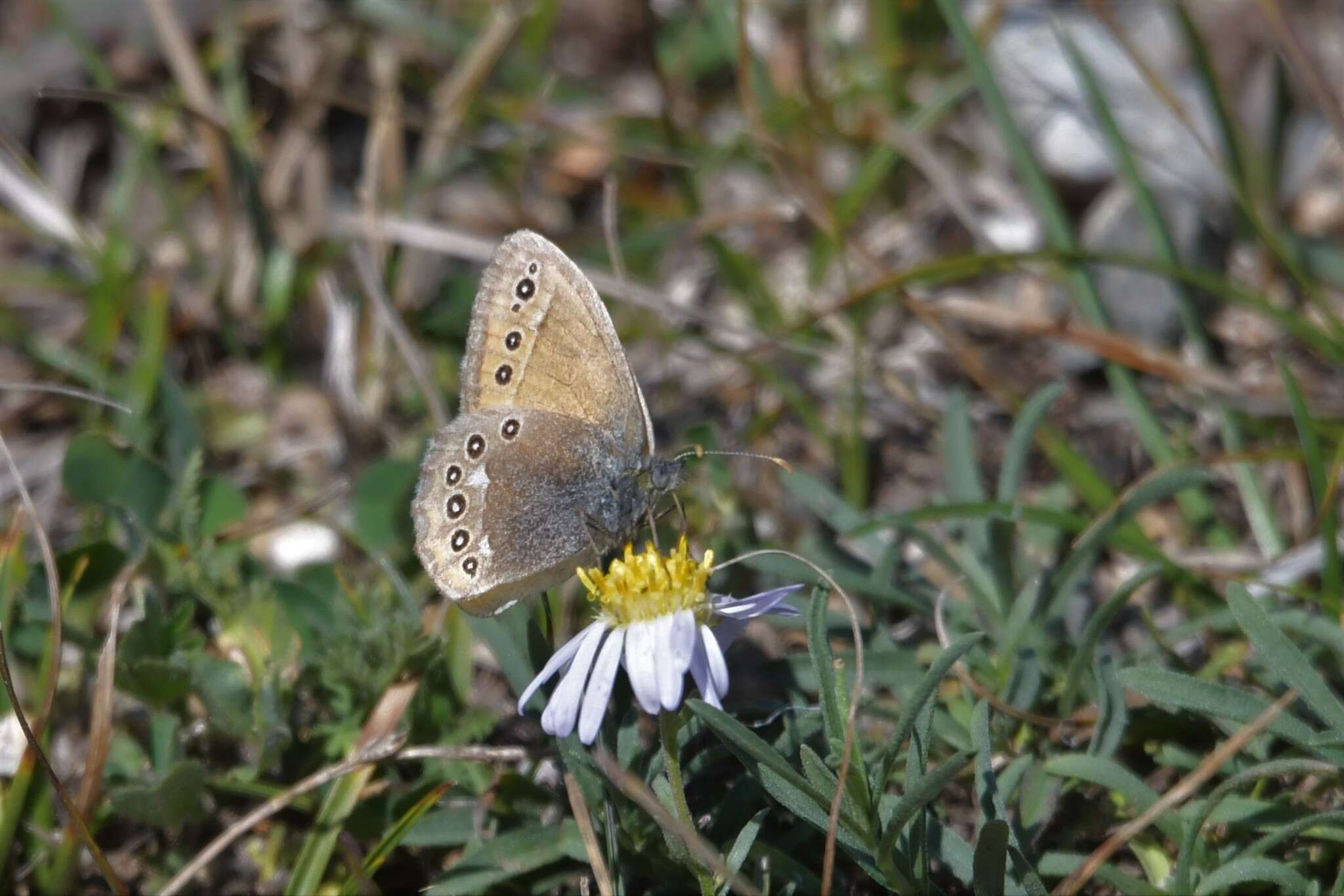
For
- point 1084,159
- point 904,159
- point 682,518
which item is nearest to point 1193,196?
point 1084,159

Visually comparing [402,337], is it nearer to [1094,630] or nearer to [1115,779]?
[1094,630]

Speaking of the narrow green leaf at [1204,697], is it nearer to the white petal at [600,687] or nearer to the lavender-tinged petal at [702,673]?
the lavender-tinged petal at [702,673]

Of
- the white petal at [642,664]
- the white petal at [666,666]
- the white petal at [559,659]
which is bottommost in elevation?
the white petal at [559,659]

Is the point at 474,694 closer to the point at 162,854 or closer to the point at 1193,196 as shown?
the point at 162,854

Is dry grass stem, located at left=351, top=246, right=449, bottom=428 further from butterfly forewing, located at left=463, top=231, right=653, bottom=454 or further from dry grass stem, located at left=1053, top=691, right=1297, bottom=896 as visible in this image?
dry grass stem, located at left=1053, top=691, right=1297, bottom=896

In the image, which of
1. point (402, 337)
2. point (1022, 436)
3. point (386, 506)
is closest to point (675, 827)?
point (1022, 436)

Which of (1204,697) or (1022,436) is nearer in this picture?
(1204,697)

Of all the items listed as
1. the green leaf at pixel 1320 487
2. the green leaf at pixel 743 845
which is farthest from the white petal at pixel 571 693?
the green leaf at pixel 1320 487

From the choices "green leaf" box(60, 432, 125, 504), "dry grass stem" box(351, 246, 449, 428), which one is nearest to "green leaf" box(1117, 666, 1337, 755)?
"dry grass stem" box(351, 246, 449, 428)
